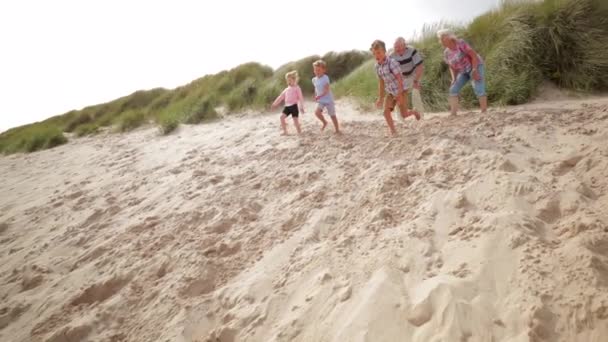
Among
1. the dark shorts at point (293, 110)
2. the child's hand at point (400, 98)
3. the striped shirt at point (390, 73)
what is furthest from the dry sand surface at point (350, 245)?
the dark shorts at point (293, 110)

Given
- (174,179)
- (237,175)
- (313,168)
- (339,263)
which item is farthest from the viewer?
(174,179)

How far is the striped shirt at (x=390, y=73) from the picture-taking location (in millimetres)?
4195

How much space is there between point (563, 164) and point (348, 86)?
5977mm

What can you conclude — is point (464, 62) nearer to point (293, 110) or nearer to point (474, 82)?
point (474, 82)

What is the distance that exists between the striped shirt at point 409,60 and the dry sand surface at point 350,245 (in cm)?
74

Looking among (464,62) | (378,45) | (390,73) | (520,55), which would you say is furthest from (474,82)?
(520,55)

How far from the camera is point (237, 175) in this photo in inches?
176

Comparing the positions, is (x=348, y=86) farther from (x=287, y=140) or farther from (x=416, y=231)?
(x=416, y=231)

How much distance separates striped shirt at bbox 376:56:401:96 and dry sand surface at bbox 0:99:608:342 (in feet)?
1.79

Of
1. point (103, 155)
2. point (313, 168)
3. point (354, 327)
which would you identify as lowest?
point (354, 327)

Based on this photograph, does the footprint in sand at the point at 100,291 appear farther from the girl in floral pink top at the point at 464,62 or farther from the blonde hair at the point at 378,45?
the girl in floral pink top at the point at 464,62

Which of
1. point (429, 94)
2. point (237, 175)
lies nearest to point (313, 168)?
point (237, 175)

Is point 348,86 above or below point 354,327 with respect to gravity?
above

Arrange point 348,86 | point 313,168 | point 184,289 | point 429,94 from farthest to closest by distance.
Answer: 1. point 348,86
2. point 429,94
3. point 313,168
4. point 184,289
